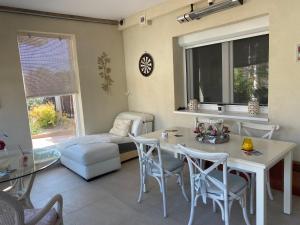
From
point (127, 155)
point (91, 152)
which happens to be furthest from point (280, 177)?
point (91, 152)

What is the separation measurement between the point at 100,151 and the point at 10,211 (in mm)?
1999

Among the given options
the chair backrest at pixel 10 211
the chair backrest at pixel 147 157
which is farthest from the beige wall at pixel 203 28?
the chair backrest at pixel 10 211

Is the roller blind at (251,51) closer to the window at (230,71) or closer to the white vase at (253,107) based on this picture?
the window at (230,71)

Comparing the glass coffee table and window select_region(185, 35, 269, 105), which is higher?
window select_region(185, 35, 269, 105)

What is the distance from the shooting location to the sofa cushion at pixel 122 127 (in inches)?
170

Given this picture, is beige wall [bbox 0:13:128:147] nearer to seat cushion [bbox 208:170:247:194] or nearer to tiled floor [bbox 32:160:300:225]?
tiled floor [bbox 32:160:300:225]

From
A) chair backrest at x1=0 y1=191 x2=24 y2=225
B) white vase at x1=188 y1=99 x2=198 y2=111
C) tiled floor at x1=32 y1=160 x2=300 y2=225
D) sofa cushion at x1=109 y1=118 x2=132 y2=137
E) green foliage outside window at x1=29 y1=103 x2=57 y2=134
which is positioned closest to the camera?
chair backrest at x1=0 y1=191 x2=24 y2=225

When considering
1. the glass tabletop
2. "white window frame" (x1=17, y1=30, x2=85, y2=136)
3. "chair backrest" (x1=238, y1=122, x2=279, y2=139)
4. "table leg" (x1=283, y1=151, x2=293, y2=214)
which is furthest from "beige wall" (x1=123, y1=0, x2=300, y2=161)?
the glass tabletop

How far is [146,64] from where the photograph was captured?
4473 mm

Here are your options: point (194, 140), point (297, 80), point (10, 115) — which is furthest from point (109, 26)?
point (297, 80)

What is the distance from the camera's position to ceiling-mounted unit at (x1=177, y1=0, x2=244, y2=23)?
117 inches

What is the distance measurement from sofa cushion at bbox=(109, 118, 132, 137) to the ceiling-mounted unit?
199 cm

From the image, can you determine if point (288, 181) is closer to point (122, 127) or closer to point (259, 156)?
point (259, 156)

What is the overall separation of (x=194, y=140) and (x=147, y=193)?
3.12 feet
